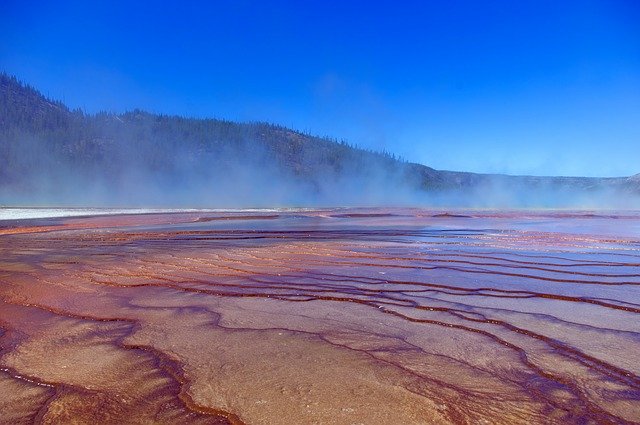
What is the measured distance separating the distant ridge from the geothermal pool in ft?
179

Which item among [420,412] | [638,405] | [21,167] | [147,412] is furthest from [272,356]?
[21,167]

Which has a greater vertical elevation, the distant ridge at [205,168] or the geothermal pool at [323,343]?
the distant ridge at [205,168]

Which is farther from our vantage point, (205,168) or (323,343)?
(205,168)

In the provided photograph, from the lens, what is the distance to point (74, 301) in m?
5.05

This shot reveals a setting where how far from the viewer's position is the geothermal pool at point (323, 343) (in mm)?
2504

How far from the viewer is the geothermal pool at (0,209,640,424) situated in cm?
250

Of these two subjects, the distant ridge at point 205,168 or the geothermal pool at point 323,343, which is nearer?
the geothermal pool at point 323,343

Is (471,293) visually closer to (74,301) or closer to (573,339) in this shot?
(573,339)

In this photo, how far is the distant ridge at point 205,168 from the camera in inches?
2771

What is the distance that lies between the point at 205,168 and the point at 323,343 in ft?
292

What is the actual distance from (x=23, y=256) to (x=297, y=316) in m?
7.12

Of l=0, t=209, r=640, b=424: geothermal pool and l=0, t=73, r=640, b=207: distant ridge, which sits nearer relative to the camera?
l=0, t=209, r=640, b=424: geothermal pool

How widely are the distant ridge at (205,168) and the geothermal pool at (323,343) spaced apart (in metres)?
54.6

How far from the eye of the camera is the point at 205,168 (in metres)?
89.2
